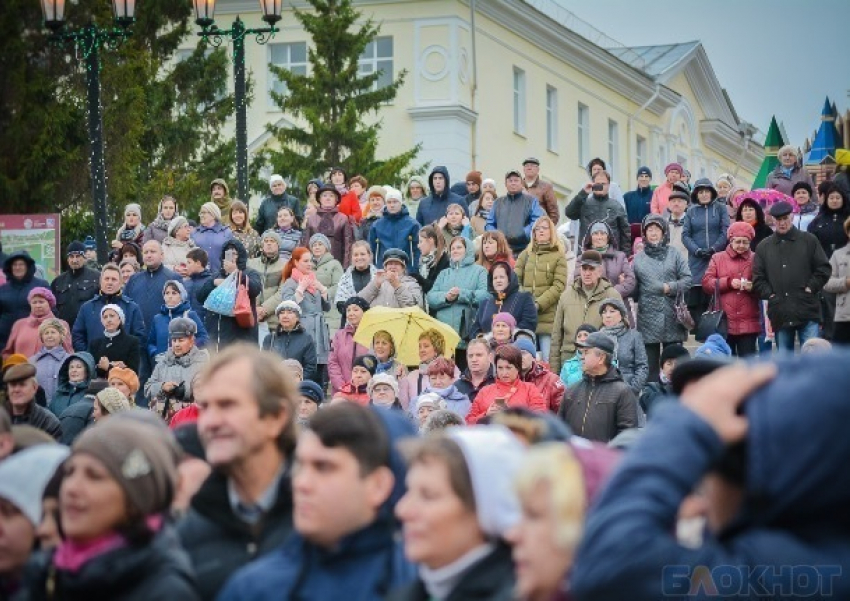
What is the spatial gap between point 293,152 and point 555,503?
35638 mm

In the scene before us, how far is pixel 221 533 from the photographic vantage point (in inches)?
215

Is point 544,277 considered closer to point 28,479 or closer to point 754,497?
point 28,479

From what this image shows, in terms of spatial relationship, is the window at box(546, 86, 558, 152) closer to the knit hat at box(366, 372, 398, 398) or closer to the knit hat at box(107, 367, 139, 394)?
the knit hat at box(107, 367, 139, 394)

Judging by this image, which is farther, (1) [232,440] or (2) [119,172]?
(2) [119,172]

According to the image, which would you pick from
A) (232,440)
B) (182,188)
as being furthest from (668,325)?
(182,188)

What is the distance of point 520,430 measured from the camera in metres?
5.07

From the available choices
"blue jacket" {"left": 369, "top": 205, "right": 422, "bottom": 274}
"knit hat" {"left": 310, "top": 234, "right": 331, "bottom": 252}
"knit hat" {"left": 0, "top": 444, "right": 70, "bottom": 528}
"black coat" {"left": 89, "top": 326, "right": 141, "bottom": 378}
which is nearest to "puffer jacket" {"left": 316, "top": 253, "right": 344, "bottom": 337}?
"knit hat" {"left": 310, "top": 234, "right": 331, "bottom": 252}

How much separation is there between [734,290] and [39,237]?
889cm

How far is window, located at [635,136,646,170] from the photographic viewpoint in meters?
58.5

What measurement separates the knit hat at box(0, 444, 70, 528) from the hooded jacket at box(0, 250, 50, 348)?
42.9 feet

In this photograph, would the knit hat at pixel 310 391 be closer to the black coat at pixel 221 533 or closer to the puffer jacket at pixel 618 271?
the puffer jacket at pixel 618 271

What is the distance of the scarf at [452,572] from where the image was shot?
4523mm

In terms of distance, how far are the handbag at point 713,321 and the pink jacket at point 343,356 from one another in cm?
385

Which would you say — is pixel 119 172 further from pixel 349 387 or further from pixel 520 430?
pixel 520 430
